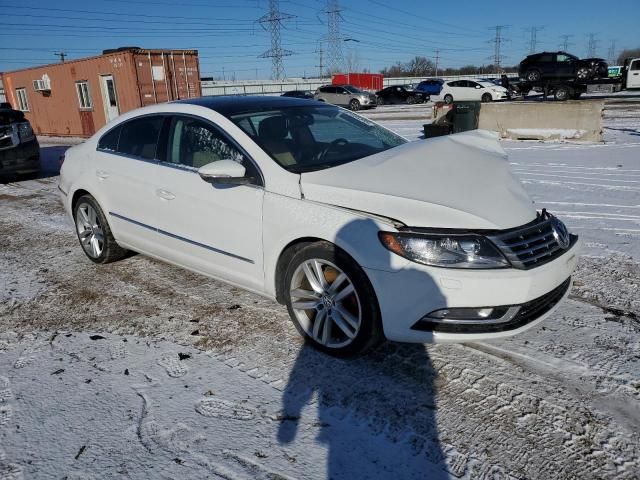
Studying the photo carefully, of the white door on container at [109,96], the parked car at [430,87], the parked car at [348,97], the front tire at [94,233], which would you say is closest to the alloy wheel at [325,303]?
the front tire at [94,233]

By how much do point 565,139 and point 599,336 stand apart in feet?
32.5

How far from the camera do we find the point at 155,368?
2.92 m

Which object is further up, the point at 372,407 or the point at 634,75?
the point at 634,75

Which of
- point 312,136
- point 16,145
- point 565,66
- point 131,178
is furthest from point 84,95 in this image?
point 565,66

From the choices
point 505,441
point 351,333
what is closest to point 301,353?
point 351,333

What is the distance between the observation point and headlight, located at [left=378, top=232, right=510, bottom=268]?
2484 mm

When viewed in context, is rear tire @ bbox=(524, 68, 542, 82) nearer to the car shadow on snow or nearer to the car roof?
the car roof

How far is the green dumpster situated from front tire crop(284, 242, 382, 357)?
1041 cm

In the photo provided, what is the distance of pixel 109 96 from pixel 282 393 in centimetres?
1729

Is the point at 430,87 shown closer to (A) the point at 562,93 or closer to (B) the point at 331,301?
(A) the point at 562,93

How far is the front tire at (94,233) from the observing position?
4.46 metres

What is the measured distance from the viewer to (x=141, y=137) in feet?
13.3

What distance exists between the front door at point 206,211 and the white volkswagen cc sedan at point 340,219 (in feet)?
0.04

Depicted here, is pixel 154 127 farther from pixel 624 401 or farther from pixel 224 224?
pixel 624 401
